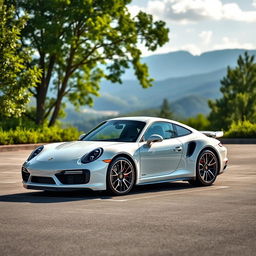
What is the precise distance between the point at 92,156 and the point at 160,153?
1.49 meters

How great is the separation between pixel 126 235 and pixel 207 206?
106 inches

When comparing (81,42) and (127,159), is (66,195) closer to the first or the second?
(127,159)

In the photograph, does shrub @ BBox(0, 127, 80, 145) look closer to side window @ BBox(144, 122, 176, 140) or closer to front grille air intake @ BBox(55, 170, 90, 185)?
side window @ BBox(144, 122, 176, 140)

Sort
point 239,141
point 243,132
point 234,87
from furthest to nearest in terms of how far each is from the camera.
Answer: point 234,87 < point 243,132 < point 239,141

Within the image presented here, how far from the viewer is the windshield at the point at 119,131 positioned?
455 inches

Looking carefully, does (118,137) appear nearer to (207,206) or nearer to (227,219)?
(207,206)

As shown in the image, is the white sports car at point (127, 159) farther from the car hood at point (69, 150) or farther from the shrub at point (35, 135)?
the shrub at point (35, 135)

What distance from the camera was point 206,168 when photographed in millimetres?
12359

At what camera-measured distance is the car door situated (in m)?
11.3

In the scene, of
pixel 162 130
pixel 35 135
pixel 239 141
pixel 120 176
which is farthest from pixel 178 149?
pixel 239 141

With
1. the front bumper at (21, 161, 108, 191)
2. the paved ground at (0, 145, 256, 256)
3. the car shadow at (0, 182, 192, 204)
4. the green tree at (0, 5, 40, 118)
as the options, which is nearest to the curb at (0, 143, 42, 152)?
the green tree at (0, 5, 40, 118)

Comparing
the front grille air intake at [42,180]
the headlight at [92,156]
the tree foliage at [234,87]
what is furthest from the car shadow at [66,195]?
the tree foliage at [234,87]

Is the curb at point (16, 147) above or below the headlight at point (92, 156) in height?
above

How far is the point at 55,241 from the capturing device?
6.60 meters
